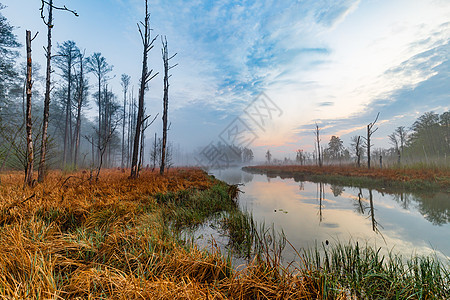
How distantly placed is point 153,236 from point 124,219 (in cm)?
162

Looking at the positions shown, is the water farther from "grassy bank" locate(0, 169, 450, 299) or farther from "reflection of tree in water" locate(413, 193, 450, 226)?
"grassy bank" locate(0, 169, 450, 299)

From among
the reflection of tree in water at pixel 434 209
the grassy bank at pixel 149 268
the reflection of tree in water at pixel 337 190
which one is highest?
the grassy bank at pixel 149 268

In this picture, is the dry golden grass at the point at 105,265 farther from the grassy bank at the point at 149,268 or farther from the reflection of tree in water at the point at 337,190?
the reflection of tree in water at the point at 337,190

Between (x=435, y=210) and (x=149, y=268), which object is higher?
(x=149, y=268)

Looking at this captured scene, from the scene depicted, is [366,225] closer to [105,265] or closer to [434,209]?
[434,209]

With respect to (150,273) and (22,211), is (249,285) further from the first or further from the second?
(22,211)

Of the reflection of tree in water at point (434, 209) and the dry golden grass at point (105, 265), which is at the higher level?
the dry golden grass at point (105, 265)

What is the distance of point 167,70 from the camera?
12.9 m

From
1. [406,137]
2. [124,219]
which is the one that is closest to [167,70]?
[124,219]

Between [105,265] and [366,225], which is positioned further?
[366,225]

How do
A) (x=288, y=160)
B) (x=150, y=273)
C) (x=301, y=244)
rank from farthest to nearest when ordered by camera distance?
(x=288, y=160)
(x=301, y=244)
(x=150, y=273)

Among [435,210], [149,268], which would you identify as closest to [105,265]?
[149,268]

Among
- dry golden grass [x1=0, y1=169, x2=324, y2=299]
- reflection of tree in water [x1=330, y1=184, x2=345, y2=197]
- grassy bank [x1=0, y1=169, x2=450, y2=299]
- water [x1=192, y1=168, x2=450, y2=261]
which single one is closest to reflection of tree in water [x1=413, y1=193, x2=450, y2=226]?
water [x1=192, y1=168, x2=450, y2=261]

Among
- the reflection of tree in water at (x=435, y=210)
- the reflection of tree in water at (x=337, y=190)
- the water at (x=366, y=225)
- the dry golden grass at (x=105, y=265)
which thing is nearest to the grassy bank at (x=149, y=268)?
the dry golden grass at (x=105, y=265)
